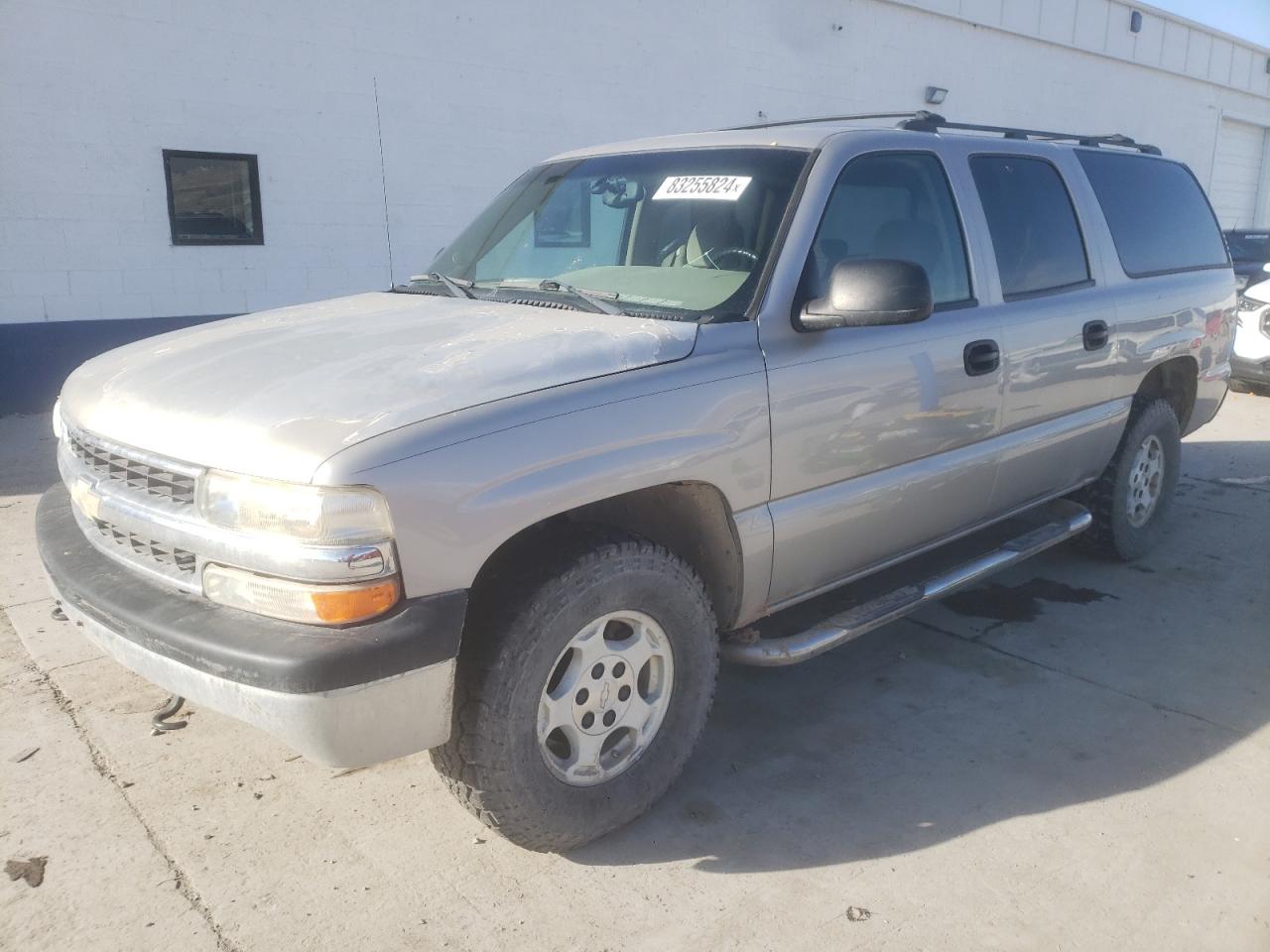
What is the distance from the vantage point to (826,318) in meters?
3.02

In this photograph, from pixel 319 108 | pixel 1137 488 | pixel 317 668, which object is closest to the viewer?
pixel 317 668

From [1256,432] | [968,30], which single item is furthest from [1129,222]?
[968,30]

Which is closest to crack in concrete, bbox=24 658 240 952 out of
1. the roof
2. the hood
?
the hood

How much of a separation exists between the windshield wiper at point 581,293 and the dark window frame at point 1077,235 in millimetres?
1590

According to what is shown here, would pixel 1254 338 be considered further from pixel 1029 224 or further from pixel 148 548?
pixel 148 548

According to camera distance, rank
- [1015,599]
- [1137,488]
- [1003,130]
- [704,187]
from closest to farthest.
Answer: [704,187] < [1003,130] < [1015,599] < [1137,488]

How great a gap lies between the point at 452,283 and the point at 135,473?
4.76ft

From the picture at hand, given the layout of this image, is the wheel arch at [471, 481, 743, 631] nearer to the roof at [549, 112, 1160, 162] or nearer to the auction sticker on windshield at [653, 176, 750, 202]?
the auction sticker on windshield at [653, 176, 750, 202]

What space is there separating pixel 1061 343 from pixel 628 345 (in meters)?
2.19

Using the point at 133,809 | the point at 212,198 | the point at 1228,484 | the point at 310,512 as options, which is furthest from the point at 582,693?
the point at 212,198

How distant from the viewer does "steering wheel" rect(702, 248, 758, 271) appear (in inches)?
125

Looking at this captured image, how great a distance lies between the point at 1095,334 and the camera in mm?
4293

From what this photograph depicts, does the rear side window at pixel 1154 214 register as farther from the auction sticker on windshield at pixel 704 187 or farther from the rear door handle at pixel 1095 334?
the auction sticker on windshield at pixel 704 187

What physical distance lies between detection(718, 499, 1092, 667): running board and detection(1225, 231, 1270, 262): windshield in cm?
1042
